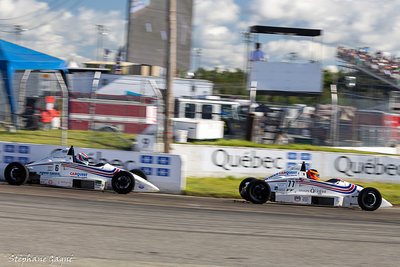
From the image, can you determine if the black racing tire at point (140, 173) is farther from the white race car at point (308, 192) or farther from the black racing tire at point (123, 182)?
the white race car at point (308, 192)

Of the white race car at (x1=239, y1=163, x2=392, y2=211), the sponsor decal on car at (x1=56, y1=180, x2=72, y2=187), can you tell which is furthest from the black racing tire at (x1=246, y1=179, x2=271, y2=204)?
the sponsor decal on car at (x1=56, y1=180, x2=72, y2=187)

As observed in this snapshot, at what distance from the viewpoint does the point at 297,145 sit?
1393cm

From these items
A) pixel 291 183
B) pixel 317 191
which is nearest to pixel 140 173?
pixel 291 183

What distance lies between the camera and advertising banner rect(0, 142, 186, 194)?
10.6m

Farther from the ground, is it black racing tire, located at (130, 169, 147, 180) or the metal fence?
the metal fence

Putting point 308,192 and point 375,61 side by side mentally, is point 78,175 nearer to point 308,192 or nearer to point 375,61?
point 308,192

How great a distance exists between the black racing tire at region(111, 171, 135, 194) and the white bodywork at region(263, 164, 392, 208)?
317 centimetres

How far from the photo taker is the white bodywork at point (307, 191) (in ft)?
31.4

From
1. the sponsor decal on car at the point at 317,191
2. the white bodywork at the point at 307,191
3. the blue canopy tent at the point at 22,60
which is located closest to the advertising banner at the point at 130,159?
the white bodywork at the point at 307,191

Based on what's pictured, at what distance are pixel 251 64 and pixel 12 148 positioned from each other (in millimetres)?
12348

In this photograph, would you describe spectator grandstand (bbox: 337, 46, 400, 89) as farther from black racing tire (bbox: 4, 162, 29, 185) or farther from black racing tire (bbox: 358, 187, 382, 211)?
black racing tire (bbox: 4, 162, 29, 185)

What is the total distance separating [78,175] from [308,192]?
5.37 meters

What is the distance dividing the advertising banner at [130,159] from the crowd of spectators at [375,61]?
1713cm

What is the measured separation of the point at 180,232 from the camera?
6188mm
